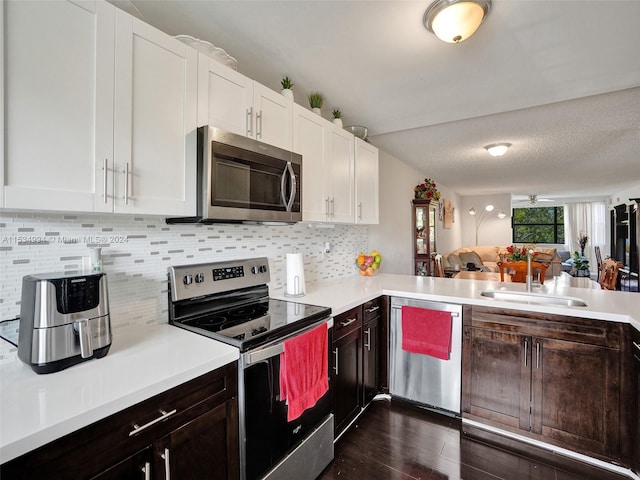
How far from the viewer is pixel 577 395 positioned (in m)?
1.80

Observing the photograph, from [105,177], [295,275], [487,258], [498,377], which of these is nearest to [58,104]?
[105,177]

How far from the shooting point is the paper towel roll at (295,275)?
2129 millimetres

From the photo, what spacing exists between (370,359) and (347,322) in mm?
516

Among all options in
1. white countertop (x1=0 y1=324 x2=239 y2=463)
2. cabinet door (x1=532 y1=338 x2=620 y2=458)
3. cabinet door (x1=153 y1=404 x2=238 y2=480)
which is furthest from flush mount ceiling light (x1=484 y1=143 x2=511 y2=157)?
cabinet door (x1=153 y1=404 x2=238 y2=480)

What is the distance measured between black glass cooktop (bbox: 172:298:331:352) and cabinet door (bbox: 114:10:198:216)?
0.55 metres

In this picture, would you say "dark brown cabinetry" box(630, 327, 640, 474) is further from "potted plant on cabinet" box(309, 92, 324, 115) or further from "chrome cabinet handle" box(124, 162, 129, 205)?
"chrome cabinet handle" box(124, 162, 129, 205)

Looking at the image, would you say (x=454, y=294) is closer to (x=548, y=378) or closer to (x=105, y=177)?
(x=548, y=378)

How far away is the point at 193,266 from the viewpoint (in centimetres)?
164

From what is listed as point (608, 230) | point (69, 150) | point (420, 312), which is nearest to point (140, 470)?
point (69, 150)

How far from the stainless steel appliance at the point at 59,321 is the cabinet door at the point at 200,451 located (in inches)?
16.1

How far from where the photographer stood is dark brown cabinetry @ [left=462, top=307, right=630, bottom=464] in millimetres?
1727

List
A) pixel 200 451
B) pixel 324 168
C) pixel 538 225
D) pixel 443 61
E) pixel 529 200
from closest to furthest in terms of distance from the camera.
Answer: pixel 200 451 → pixel 443 61 → pixel 324 168 → pixel 529 200 → pixel 538 225

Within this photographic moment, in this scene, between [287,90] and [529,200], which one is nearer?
[287,90]

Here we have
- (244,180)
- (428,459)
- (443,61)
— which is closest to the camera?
(244,180)
